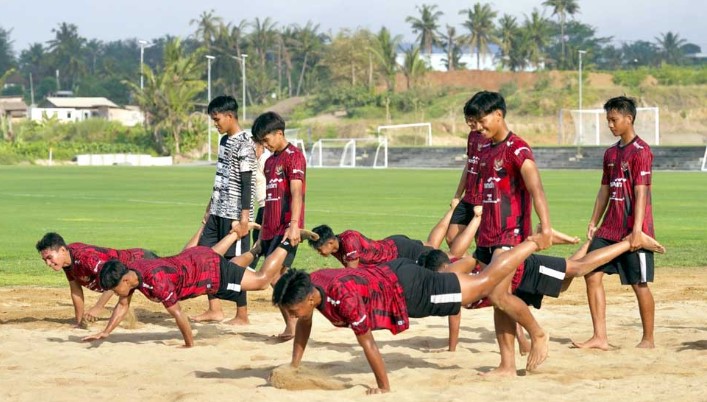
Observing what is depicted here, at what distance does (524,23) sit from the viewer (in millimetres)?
134875

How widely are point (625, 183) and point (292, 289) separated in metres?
3.48

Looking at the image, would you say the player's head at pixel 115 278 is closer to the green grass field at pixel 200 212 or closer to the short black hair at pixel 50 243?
the short black hair at pixel 50 243

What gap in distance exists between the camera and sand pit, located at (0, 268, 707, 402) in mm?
7949

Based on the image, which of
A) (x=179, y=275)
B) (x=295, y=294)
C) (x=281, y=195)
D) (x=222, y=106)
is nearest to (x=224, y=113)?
(x=222, y=106)

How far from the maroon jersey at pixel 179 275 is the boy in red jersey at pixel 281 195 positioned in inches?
22.8

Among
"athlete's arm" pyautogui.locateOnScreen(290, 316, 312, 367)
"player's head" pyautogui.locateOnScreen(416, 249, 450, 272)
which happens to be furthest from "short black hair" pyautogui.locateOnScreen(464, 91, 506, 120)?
"athlete's arm" pyautogui.locateOnScreen(290, 316, 312, 367)

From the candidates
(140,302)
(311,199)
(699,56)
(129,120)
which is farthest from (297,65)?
(140,302)

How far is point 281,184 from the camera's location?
34.2 feet

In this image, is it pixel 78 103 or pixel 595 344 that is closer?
pixel 595 344

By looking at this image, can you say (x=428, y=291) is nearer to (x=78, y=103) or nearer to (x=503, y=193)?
(x=503, y=193)

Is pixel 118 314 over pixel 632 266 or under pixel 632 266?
under

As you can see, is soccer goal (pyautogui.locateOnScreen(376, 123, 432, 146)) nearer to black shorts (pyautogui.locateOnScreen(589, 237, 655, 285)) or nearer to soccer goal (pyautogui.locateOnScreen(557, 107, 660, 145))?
soccer goal (pyautogui.locateOnScreen(557, 107, 660, 145))

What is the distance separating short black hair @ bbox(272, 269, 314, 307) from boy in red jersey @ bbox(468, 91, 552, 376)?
1.63 meters

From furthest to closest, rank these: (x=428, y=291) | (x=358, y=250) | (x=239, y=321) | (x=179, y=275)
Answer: (x=239, y=321)
(x=358, y=250)
(x=179, y=275)
(x=428, y=291)
